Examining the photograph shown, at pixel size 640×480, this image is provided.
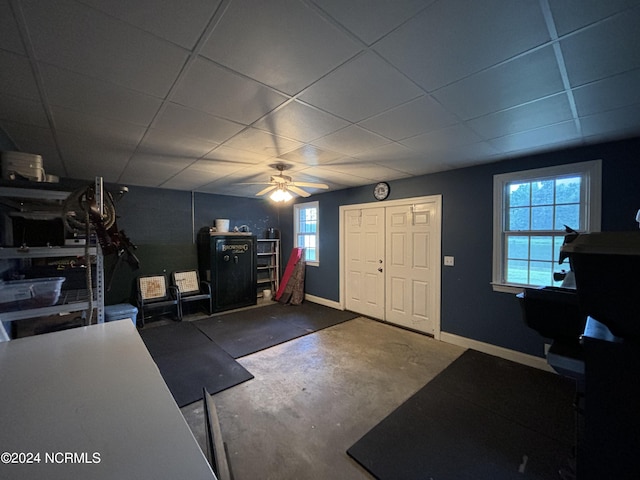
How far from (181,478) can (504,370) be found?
332 cm

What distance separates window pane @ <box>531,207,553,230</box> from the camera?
2.75 m

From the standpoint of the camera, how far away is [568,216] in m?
2.63

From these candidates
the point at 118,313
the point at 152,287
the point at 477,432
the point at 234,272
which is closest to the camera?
the point at 477,432

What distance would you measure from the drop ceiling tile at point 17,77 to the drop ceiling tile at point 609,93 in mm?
3036

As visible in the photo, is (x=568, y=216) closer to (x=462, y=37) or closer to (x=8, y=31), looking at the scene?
(x=462, y=37)

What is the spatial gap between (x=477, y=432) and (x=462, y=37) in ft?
8.18

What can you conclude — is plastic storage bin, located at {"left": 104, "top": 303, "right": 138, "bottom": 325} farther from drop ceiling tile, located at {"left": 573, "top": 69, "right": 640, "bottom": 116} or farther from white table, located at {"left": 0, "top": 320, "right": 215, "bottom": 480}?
drop ceiling tile, located at {"left": 573, "top": 69, "right": 640, "bottom": 116}

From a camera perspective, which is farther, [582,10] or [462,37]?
[462,37]

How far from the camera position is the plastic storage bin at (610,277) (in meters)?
0.88

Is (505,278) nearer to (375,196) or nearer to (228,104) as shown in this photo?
(375,196)

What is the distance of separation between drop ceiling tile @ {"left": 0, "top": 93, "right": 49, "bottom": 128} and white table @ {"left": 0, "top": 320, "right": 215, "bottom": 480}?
5.45 ft

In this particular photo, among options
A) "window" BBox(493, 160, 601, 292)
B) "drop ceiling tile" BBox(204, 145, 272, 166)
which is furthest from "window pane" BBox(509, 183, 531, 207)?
"drop ceiling tile" BBox(204, 145, 272, 166)

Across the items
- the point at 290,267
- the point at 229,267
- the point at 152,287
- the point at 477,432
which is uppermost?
the point at 229,267

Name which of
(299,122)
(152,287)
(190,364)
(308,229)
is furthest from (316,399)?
(308,229)
